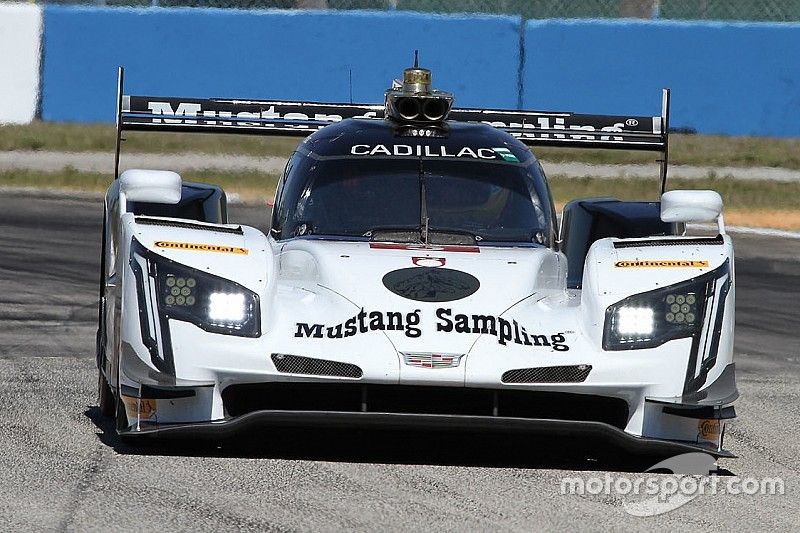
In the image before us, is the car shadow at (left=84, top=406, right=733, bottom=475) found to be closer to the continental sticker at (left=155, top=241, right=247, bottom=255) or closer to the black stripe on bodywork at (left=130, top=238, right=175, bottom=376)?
the black stripe on bodywork at (left=130, top=238, right=175, bottom=376)

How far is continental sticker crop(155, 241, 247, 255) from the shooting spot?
6.29 m

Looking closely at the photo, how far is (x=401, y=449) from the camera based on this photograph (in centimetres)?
659

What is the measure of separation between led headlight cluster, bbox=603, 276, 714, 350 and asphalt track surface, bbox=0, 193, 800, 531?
0.53 meters

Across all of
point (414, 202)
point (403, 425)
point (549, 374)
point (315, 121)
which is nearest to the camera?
point (403, 425)

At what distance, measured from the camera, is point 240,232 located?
6.66m

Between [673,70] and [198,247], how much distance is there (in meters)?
15.4

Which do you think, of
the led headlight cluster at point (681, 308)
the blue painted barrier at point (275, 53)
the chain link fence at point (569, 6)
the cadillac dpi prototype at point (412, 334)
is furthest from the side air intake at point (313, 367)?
the chain link fence at point (569, 6)

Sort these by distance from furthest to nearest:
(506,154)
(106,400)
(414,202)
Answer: (506,154), (414,202), (106,400)

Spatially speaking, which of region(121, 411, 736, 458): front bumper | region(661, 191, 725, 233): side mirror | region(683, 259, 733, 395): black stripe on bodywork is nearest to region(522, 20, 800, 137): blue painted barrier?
region(661, 191, 725, 233): side mirror

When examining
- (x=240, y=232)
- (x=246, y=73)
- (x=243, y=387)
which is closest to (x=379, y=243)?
(x=240, y=232)

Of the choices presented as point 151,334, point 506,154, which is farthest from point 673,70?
point 151,334

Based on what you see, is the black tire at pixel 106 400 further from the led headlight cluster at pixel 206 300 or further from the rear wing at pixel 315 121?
the rear wing at pixel 315 121

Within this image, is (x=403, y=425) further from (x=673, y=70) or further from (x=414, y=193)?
(x=673, y=70)

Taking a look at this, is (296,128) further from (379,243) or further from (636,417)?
(636,417)
